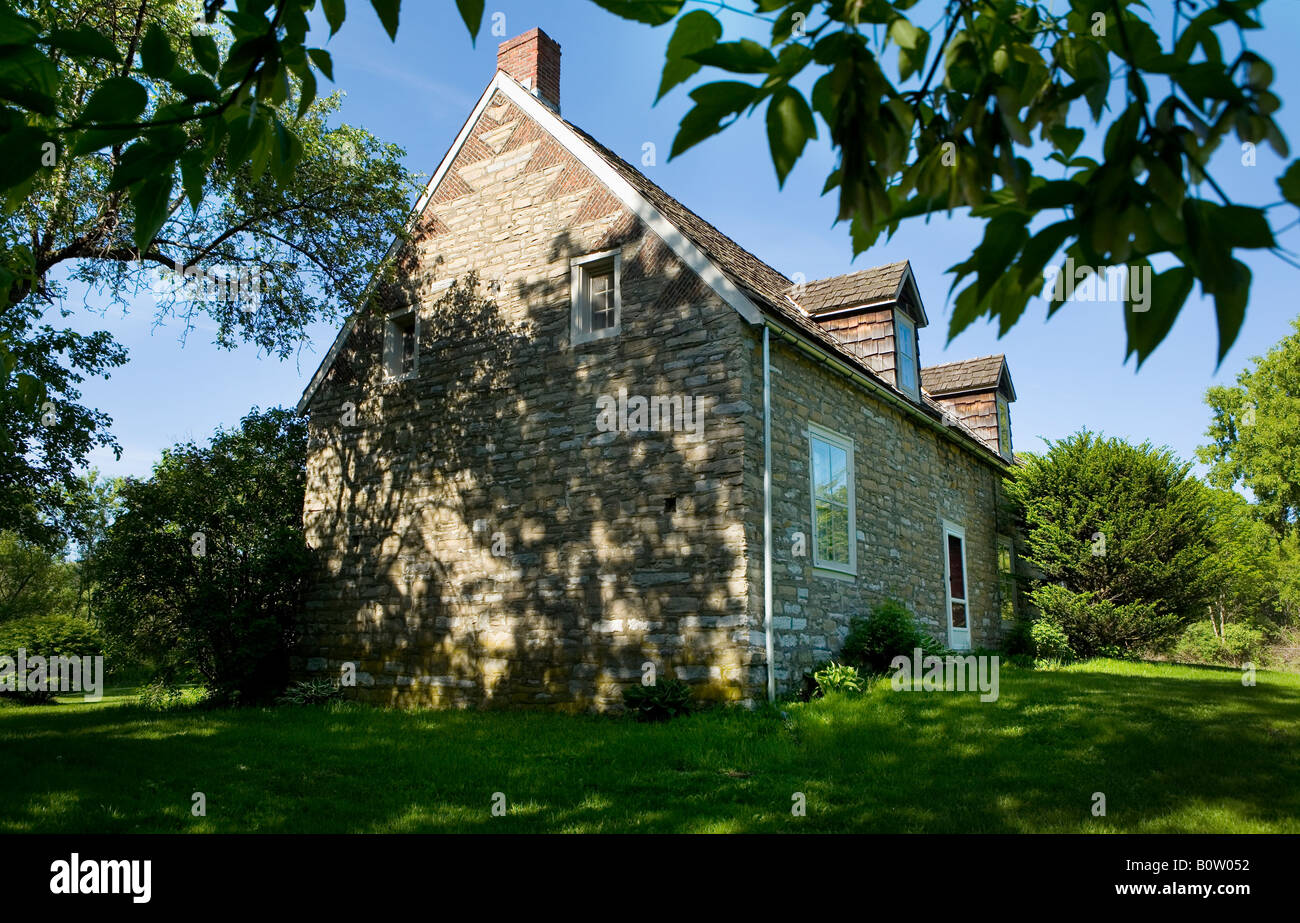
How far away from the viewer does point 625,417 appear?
1182 cm

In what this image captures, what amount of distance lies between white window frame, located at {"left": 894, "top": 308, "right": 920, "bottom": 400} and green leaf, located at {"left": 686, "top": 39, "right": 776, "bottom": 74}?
14.0 m

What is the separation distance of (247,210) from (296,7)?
12.4 metres

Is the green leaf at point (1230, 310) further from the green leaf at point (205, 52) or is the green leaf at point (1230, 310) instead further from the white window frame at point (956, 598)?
the white window frame at point (956, 598)

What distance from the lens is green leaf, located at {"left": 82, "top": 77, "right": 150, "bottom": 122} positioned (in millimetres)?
1606

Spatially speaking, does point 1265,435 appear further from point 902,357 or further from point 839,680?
point 839,680

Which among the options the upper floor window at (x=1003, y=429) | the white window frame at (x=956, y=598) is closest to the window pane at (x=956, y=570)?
the white window frame at (x=956, y=598)

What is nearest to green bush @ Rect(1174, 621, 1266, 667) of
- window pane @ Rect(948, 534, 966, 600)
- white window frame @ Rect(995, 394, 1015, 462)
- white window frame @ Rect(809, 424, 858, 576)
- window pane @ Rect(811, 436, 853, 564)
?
white window frame @ Rect(995, 394, 1015, 462)

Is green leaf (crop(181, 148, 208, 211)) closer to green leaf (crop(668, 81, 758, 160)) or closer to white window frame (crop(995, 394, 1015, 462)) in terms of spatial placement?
green leaf (crop(668, 81, 758, 160))

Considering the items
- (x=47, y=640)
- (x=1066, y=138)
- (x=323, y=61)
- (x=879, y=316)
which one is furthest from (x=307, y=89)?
(x=47, y=640)

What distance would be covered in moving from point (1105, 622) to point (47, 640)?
71.5 feet

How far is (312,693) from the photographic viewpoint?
13.9m

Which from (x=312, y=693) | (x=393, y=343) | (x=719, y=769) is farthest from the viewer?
(x=393, y=343)

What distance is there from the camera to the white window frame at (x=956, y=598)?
16.2 metres

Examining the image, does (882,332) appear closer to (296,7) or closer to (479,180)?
(479,180)
